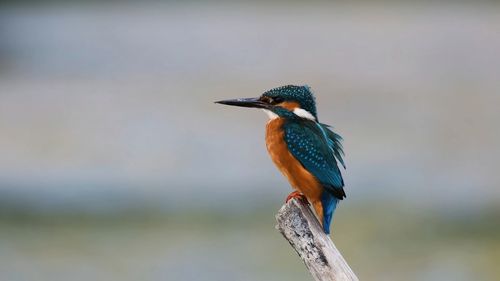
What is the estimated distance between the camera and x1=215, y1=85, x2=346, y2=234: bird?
1.65 metres

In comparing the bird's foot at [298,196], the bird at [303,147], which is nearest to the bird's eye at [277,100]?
the bird at [303,147]

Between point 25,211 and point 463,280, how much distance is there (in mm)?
1778

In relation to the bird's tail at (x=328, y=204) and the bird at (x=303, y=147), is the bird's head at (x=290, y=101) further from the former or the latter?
the bird's tail at (x=328, y=204)

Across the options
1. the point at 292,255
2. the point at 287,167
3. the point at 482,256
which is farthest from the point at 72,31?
the point at 287,167

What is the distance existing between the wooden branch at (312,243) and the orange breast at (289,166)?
0.22ft

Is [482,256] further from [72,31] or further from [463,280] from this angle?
[72,31]

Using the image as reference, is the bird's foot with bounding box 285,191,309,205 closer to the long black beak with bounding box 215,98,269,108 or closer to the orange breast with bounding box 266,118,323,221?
the orange breast with bounding box 266,118,323,221

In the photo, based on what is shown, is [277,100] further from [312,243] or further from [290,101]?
[312,243]

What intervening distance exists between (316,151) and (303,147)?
0.03 m

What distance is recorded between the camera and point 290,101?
1.71m

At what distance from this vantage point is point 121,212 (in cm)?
462

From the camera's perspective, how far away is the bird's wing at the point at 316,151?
5.39 ft

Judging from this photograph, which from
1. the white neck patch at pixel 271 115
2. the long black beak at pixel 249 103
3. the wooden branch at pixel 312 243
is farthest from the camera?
the white neck patch at pixel 271 115

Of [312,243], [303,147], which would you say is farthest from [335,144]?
[312,243]
